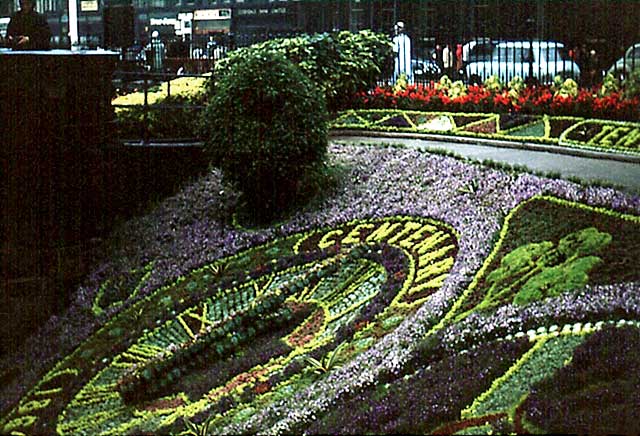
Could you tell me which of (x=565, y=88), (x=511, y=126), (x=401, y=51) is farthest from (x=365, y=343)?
(x=401, y=51)

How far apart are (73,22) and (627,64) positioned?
7221 millimetres

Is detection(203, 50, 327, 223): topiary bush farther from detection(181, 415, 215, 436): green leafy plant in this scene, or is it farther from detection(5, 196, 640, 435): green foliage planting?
detection(181, 415, 215, 436): green leafy plant

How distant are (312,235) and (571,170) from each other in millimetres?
2326

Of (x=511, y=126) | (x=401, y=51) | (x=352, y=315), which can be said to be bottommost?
(x=352, y=315)

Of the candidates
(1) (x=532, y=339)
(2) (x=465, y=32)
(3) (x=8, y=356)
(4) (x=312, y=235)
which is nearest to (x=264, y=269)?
(4) (x=312, y=235)

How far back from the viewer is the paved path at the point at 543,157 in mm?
9109

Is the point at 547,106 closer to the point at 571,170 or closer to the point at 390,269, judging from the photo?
the point at 571,170

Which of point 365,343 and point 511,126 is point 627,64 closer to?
point 511,126

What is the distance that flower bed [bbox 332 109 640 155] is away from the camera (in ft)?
36.0

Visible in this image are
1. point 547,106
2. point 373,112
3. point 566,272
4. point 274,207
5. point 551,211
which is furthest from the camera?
point 373,112

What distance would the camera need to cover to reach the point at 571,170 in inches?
376

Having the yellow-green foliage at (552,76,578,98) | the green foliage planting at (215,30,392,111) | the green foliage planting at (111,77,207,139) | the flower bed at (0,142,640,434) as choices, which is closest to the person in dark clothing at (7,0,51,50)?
the green foliage planting at (111,77,207,139)

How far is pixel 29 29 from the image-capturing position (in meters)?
10.2

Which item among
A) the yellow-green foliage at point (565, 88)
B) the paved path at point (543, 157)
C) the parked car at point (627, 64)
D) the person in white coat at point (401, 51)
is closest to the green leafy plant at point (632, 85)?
the parked car at point (627, 64)
